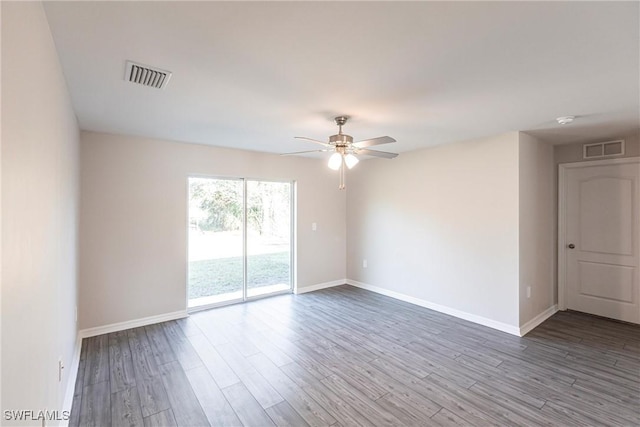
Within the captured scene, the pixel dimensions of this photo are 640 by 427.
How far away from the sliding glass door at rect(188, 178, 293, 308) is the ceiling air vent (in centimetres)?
224

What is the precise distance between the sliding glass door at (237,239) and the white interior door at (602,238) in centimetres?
428

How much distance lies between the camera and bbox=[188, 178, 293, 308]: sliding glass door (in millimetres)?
4359

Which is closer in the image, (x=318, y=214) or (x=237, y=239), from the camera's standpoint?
(x=237, y=239)

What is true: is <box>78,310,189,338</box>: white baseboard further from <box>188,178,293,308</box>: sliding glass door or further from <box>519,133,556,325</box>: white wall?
<box>519,133,556,325</box>: white wall

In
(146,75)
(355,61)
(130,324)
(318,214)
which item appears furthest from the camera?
(318,214)

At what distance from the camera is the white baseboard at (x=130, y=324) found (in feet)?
11.3

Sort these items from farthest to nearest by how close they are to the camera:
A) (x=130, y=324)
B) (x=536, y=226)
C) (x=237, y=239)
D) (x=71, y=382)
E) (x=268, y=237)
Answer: (x=268, y=237) → (x=237, y=239) → (x=536, y=226) → (x=130, y=324) → (x=71, y=382)

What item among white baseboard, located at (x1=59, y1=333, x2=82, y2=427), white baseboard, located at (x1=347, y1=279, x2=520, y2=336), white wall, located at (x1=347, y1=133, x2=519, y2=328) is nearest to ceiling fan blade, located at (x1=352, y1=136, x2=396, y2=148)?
white wall, located at (x1=347, y1=133, x2=519, y2=328)

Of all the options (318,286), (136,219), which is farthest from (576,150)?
(136,219)

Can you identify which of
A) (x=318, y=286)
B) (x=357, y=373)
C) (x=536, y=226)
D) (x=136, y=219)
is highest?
(x=136, y=219)

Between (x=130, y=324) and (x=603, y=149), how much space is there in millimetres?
6541

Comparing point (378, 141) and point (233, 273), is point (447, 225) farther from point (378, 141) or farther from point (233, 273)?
point (233, 273)

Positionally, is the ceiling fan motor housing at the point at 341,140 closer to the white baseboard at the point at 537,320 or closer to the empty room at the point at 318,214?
the empty room at the point at 318,214

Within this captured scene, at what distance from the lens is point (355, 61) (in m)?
1.83
